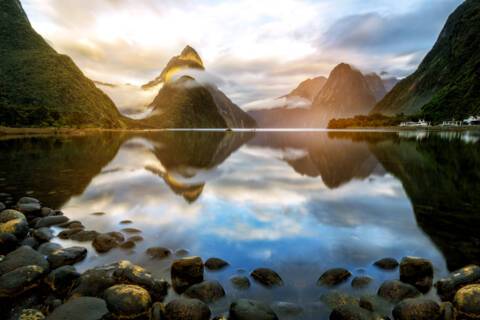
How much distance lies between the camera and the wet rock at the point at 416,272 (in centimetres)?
1247

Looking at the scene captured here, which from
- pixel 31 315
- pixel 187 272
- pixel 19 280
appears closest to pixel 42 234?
pixel 19 280

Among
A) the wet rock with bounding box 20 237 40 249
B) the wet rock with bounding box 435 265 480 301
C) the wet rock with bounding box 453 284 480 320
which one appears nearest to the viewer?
the wet rock with bounding box 453 284 480 320

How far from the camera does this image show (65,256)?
14039 millimetres

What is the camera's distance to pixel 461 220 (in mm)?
19859

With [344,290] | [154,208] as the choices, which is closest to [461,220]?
[344,290]

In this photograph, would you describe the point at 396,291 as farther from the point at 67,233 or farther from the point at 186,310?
the point at 67,233

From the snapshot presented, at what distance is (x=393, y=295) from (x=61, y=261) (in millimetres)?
12753

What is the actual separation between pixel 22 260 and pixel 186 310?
7.28m

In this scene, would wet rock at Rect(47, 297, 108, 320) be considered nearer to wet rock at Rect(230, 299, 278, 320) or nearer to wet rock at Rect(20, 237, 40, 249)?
wet rock at Rect(230, 299, 278, 320)

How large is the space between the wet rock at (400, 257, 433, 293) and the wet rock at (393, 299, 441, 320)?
2.19m

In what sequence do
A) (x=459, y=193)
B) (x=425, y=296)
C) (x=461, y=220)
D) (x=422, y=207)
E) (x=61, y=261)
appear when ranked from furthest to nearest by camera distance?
(x=459, y=193), (x=422, y=207), (x=461, y=220), (x=61, y=261), (x=425, y=296)

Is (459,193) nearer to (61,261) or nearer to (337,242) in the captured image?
(337,242)

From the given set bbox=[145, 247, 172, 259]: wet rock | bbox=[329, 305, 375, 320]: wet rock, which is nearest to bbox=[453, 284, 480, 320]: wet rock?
bbox=[329, 305, 375, 320]: wet rock

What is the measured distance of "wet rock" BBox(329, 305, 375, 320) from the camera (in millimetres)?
9797
